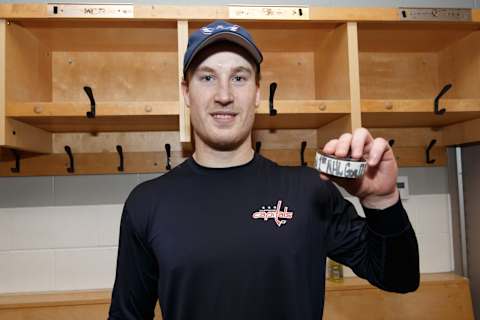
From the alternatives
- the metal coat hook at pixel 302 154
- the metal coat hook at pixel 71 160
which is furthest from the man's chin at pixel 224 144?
the metal coat hook at pixel 71 160

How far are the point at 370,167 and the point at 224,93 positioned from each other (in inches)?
13.8

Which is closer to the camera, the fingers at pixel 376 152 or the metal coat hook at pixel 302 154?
the fingers at pixel 376 152

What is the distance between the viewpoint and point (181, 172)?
941mm

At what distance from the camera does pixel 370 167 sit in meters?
0.70

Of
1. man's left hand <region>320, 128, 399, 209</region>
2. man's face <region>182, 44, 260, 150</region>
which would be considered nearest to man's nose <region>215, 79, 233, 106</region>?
man's face <region>182, 44, 260, 150</region>

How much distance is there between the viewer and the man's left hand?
2.06ft

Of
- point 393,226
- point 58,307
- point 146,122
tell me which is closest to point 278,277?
point 393,226

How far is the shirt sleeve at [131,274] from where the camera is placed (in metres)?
0.90

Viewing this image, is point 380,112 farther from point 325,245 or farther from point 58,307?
point 58,307

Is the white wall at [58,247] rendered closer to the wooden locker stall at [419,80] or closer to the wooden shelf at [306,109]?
the wooden shelf at [306,109]

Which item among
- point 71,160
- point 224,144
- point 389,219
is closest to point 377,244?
point 389,219

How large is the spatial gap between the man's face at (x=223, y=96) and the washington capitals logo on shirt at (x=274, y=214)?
0.16 meters

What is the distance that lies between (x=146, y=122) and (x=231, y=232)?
56 centimetres

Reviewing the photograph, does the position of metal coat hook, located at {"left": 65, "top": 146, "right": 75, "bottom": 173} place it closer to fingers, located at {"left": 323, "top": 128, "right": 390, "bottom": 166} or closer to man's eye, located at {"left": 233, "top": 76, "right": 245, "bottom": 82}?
man's eye, located at {"left": 233, "top": 76, "right": 245, "bottom": 82}
